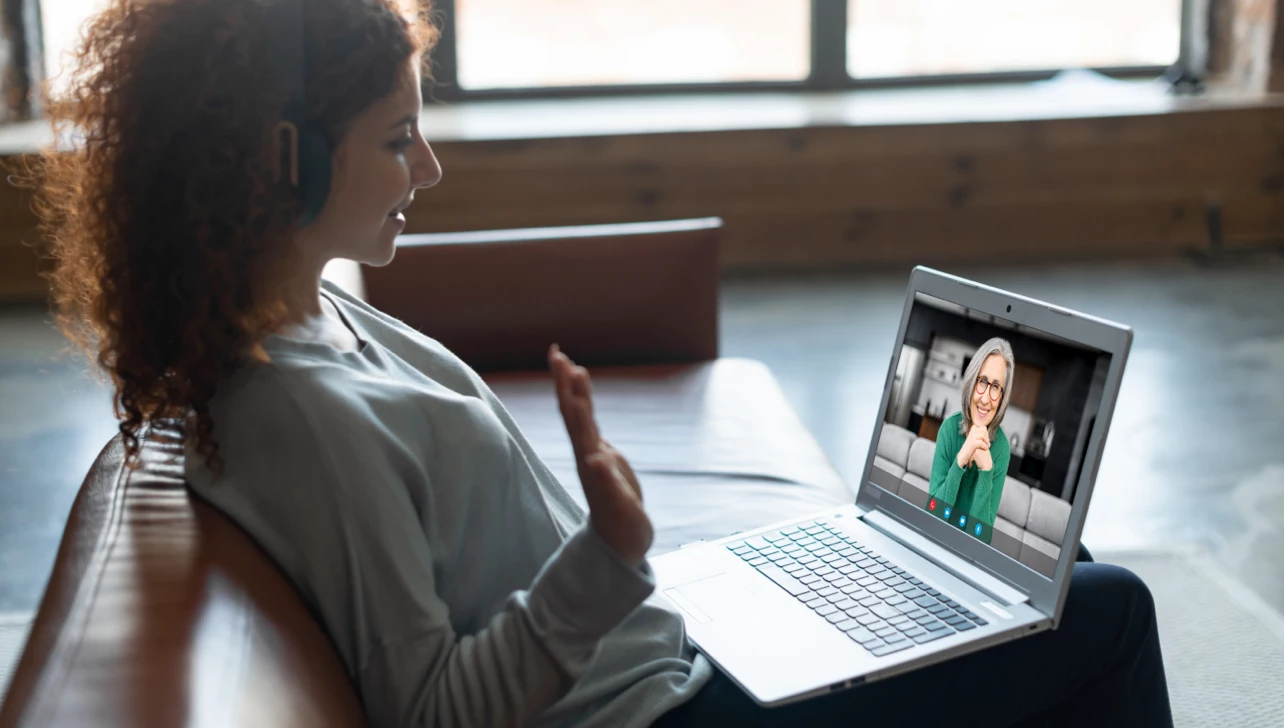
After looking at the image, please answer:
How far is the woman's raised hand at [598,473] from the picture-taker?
800 mm

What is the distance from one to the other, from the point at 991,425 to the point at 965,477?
0.06 metres

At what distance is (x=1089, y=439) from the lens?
1001mm

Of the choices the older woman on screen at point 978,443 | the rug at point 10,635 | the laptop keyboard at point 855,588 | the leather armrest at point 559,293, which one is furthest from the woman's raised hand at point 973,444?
the rug at point 10,635

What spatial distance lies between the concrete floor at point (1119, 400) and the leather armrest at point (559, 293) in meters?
0.57

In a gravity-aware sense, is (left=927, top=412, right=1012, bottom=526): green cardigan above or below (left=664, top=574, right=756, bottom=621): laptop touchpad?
above

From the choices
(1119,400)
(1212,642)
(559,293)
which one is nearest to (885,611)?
(1212,642)

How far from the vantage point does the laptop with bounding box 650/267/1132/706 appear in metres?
0.99

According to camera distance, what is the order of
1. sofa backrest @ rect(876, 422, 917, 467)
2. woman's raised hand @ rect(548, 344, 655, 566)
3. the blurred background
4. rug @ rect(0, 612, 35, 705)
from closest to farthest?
woman's raised hand @ rect(548, 344, 655, 566) → sofa backrest @ rect(876, 422, 917, 467) → rug @ rect(0, 612, 35, 705) → the blurred background

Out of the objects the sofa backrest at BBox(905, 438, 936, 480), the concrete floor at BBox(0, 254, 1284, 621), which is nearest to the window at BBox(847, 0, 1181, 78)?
the concrete floor at BBox(0, 254, 1284, 621)

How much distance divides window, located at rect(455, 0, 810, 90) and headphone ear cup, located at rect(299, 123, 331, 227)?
355 cm

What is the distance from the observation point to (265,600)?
2.76ft

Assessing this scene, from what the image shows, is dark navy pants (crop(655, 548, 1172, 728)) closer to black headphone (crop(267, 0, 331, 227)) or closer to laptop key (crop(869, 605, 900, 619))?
laptop key (crop(869, 605, 900, 619))

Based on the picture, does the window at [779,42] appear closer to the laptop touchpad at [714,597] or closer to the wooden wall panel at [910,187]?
the wooden wall panel at [910,187]

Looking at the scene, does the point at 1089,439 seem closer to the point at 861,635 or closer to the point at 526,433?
the point at 861,635
